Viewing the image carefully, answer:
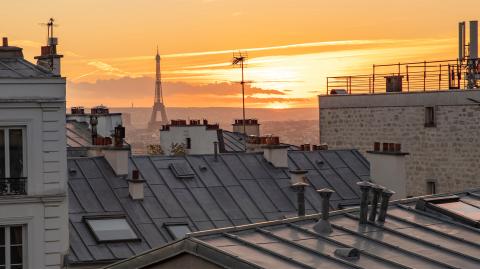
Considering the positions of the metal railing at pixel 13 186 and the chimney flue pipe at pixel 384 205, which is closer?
the chimney flue pipe at pixel 384 205

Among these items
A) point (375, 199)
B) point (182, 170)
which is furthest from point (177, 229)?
point (375, 199)

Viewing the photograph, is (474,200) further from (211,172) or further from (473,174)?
(473,174)

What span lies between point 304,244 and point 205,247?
8.57ft

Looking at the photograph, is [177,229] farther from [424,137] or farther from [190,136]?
[190,136]

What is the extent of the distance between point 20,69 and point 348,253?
19.8 metres

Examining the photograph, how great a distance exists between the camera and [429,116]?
56250 millimetres

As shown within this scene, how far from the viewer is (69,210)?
40500 mm

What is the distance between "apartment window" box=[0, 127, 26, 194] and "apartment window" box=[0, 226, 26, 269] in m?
1.05

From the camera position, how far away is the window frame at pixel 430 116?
5584 centimetres

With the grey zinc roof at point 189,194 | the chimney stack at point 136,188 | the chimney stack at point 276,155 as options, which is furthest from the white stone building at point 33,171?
the chimney stack at point 276,155

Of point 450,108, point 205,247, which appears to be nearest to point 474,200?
point 205,247

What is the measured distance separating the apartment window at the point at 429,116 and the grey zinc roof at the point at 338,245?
29.3m

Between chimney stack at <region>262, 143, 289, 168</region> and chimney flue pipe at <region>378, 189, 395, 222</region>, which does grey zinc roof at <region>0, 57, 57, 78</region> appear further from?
chimney flue pipe at <region>378, 189, 395, 222</region>

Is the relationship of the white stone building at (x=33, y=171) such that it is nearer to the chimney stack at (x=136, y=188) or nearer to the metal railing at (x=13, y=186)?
the metal railing at (x=13, y=186)
